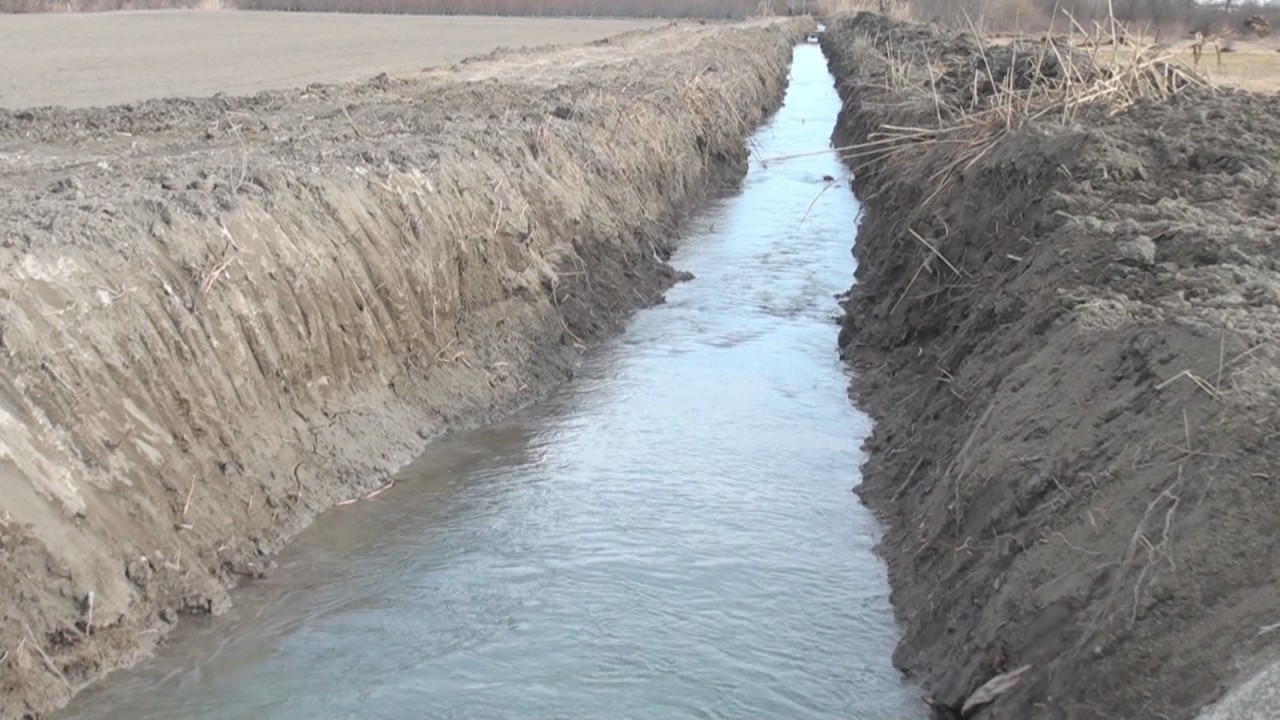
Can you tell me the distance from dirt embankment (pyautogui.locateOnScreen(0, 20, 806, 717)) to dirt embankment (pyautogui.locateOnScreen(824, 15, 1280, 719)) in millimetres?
3428

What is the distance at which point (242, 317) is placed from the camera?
845 cm

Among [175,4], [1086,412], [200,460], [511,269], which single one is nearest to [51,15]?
[175,4]

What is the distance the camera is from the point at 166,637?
6785 millimetres

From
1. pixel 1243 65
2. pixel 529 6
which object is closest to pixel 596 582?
pixel 1243 65

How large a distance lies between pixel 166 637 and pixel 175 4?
70.1 m

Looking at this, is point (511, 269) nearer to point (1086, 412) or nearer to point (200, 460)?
point (200, 460)

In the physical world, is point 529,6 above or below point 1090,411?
below

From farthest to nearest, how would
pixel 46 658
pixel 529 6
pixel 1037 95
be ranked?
pixel 529 6
pixel 1037 95
pixel 46 658

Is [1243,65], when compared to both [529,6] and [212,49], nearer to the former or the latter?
[212,49]

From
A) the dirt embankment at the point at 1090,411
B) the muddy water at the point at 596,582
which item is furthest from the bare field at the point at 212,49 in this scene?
the dirt embankment at the point at 1090,411

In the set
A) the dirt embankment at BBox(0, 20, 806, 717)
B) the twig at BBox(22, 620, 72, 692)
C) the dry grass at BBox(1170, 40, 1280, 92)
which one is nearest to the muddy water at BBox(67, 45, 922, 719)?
the twig at BBox(22, 620, 72, 692)

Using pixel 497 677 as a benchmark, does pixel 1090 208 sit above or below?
above

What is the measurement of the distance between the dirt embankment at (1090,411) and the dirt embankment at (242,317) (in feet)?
11.2

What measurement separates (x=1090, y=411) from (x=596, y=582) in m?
3.09
